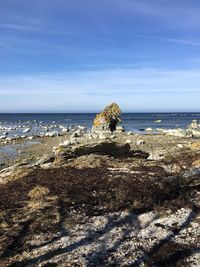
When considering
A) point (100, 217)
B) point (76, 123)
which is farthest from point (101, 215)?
point (76, 123)

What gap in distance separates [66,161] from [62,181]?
325 cm

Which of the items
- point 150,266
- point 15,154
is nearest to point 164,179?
point 150,266

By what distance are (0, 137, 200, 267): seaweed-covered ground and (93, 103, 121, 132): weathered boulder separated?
3248 centimetres

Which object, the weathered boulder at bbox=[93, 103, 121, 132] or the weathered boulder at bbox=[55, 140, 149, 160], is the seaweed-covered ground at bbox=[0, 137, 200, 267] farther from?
the weathered boulder at bbox=[93, 103, 121, 132]

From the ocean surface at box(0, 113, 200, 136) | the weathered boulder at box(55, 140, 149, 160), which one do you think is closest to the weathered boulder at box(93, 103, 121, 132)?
the ocean surface at box(0, 113, 200, 136)

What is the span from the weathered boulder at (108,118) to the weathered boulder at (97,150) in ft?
94.4

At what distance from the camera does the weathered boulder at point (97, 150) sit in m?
15.4

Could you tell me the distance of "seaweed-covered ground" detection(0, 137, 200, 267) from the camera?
24.6 ft

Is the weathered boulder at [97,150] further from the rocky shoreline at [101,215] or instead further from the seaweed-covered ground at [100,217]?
the seaweed-covered ground at [100,217]

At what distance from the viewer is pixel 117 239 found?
8.09m

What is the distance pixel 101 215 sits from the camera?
30.1 feet

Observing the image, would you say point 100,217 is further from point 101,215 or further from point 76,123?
point 76,123

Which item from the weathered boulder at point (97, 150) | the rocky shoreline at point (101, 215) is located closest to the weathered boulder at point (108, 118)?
the weathered boulder at point (97, 150)

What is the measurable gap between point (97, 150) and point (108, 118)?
3024cm
